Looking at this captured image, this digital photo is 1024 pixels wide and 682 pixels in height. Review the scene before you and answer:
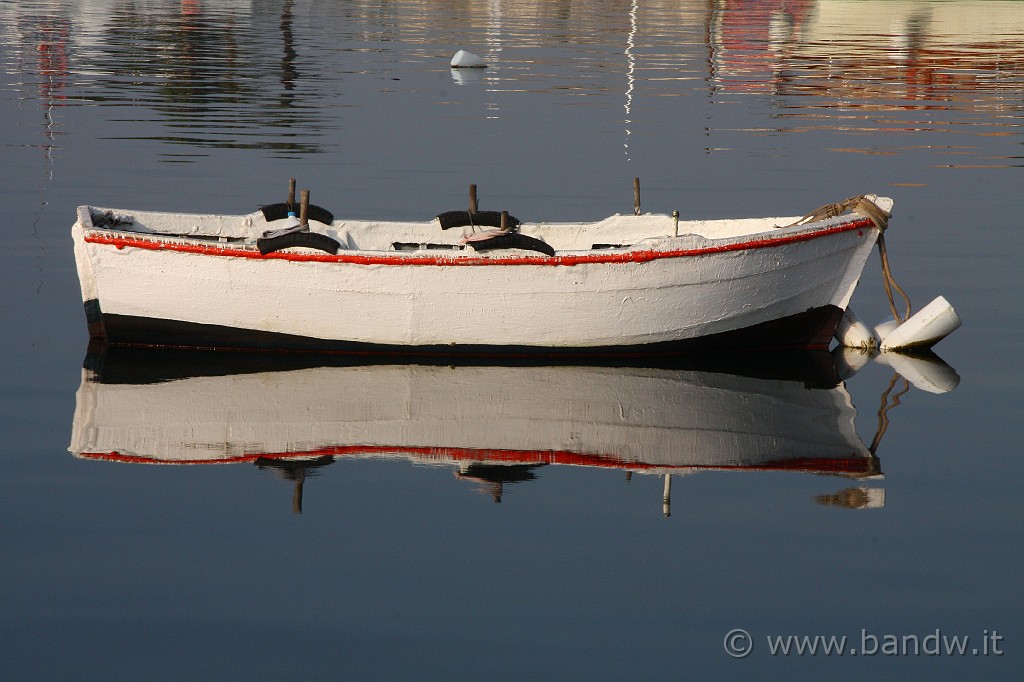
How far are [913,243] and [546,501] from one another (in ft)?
31.3

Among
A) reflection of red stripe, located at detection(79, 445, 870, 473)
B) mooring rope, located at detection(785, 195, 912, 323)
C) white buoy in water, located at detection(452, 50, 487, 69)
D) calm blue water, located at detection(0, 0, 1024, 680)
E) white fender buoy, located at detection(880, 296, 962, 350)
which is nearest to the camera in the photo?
calm blue water, located at detection(0, 0, 1024, 680)

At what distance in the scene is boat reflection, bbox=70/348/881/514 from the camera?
9.12 m

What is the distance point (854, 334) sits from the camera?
40.7 ft

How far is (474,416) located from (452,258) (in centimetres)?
162

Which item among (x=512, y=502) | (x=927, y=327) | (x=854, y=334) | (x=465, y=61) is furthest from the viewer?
(x=465, y=61)

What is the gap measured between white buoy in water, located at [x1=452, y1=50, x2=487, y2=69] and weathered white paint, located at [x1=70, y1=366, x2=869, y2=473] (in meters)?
27.7

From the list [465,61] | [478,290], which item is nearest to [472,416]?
[478,290]

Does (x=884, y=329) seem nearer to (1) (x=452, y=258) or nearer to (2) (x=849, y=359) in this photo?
(2) (x=849, y=359)

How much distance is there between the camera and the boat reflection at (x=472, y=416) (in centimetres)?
912

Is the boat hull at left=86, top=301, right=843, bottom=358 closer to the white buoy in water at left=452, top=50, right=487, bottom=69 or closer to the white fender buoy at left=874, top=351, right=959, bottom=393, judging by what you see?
the white fender buoy at left=874, top=351, right=959, bottom=393

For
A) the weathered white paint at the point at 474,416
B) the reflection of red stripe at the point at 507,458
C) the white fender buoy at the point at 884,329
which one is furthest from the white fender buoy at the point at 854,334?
the reflection of red stripe at the point at 507,458

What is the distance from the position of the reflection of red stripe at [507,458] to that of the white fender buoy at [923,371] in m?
2.29

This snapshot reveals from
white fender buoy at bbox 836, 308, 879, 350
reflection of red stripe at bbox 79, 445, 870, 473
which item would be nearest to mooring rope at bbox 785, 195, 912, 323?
white fender buoy at bbox 836, 308, 879, 350

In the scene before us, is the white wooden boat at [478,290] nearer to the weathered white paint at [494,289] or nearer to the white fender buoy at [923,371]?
the weathered white paint at [494,289]
